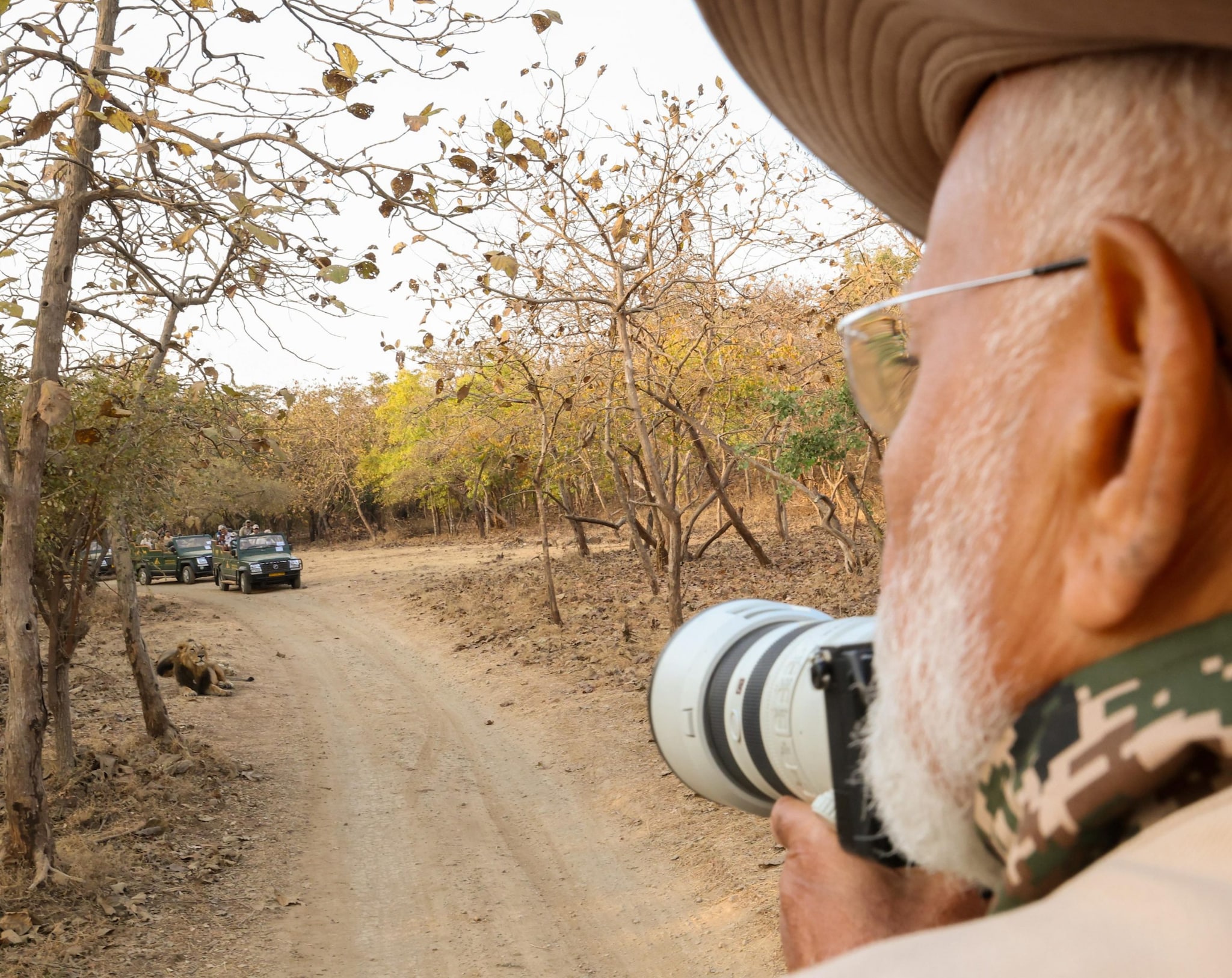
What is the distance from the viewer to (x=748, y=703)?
52.3 inches

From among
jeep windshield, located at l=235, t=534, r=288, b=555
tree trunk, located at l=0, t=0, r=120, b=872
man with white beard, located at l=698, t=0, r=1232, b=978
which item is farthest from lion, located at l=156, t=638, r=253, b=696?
jeep windshield, located at l=235, t=534, r=288, b=555

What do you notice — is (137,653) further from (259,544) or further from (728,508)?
(259,544)

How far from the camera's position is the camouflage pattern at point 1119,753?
51 cm

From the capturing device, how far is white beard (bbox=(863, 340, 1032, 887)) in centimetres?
69

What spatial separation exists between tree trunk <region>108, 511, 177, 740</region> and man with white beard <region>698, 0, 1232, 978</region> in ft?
29.4

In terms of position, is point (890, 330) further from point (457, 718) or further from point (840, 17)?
point (457, 718)

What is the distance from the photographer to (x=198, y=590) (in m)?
24.3

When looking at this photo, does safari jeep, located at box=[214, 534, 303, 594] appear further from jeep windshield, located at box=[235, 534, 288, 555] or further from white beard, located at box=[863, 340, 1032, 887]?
white beard, located at box=[863, 340, 1032, 887]

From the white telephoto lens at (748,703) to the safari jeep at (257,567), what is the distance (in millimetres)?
22676

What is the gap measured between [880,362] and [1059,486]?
0.46 m

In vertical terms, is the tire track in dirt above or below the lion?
below

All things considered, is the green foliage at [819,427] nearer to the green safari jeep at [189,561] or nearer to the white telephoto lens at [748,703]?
the white telephoto lens at [748,703]

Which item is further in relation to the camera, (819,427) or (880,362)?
(819,427)

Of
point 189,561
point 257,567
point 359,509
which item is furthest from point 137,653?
point 359,509
